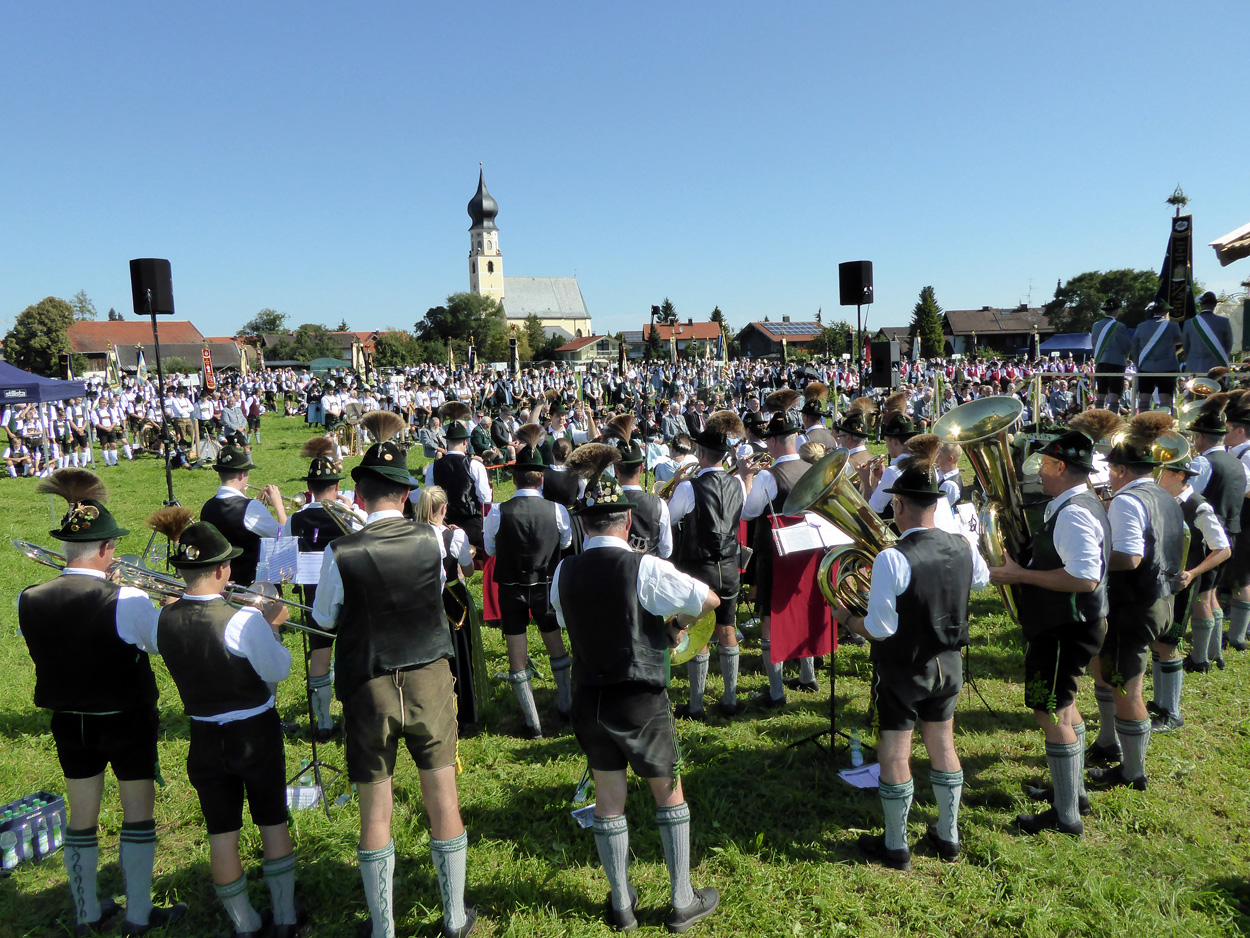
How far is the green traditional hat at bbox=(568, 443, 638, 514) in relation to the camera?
3250mm

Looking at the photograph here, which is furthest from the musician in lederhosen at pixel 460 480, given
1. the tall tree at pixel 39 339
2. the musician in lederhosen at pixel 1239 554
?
the tall tree at pixel 39 339

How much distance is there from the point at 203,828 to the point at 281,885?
1.58 metres

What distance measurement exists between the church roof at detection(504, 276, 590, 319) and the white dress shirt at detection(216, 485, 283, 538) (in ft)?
417

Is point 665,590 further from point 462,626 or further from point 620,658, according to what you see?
point 462,626

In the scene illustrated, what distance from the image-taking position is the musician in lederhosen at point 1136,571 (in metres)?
4.07

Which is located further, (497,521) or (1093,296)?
(1093,296)

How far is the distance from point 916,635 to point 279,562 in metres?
3.45

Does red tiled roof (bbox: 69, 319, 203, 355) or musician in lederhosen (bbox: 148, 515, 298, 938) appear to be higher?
red tiled roof (bbox: 69, 319, 203, 355)

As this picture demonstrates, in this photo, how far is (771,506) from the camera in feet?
18.9

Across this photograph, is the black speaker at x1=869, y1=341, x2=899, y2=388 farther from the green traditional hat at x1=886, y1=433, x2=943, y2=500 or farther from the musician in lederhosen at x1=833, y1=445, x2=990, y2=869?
the green traditional hat at x1=886, y1=433, x2=943, y2=500

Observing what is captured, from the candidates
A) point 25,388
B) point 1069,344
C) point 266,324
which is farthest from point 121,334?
point 1069,344

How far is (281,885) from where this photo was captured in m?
3.46

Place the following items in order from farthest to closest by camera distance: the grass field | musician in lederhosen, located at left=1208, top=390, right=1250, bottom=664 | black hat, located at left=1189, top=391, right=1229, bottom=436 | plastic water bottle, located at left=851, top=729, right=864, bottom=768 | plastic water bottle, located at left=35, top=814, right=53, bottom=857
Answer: musician in lederhosen, located at left=1208, top=390, right=1250, bottom=664 < black hat, located at left=1189, top=391, right=1229, bottom=436 < plastic water bottle, located at left=851, top=729, right=864, bottom=768 < plastic water bottle, located at left=35, top=814, right=53, bottom=857 < the grass field

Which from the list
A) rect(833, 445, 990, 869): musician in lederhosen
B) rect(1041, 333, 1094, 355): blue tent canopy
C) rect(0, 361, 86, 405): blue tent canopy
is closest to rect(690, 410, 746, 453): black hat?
rect(833, 445, 990, 869): musician in lederhosen
